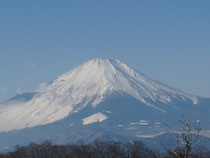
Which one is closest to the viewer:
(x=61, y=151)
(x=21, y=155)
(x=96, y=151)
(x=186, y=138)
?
(x=186, y=138)

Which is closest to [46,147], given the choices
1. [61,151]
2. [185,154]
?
[61,151]

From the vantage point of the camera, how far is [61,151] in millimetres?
83875

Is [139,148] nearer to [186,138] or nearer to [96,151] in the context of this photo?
[96,151]

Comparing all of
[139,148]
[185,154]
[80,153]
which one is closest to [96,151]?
[80,153]

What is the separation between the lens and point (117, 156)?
247 ft

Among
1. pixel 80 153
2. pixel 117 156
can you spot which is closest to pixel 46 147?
pixel 80 153

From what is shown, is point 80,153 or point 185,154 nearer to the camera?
point 185,154

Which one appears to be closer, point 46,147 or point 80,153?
point 80,153

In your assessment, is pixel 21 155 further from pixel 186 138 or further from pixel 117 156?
pixel 186 138

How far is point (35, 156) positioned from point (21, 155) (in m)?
5.39

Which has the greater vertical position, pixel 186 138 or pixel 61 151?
pixel 61 151

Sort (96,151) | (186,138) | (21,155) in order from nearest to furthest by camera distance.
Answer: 1. (186,138)
2. (21,155)
3. (96,151)

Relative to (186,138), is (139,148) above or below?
above

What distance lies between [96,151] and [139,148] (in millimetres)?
8563
